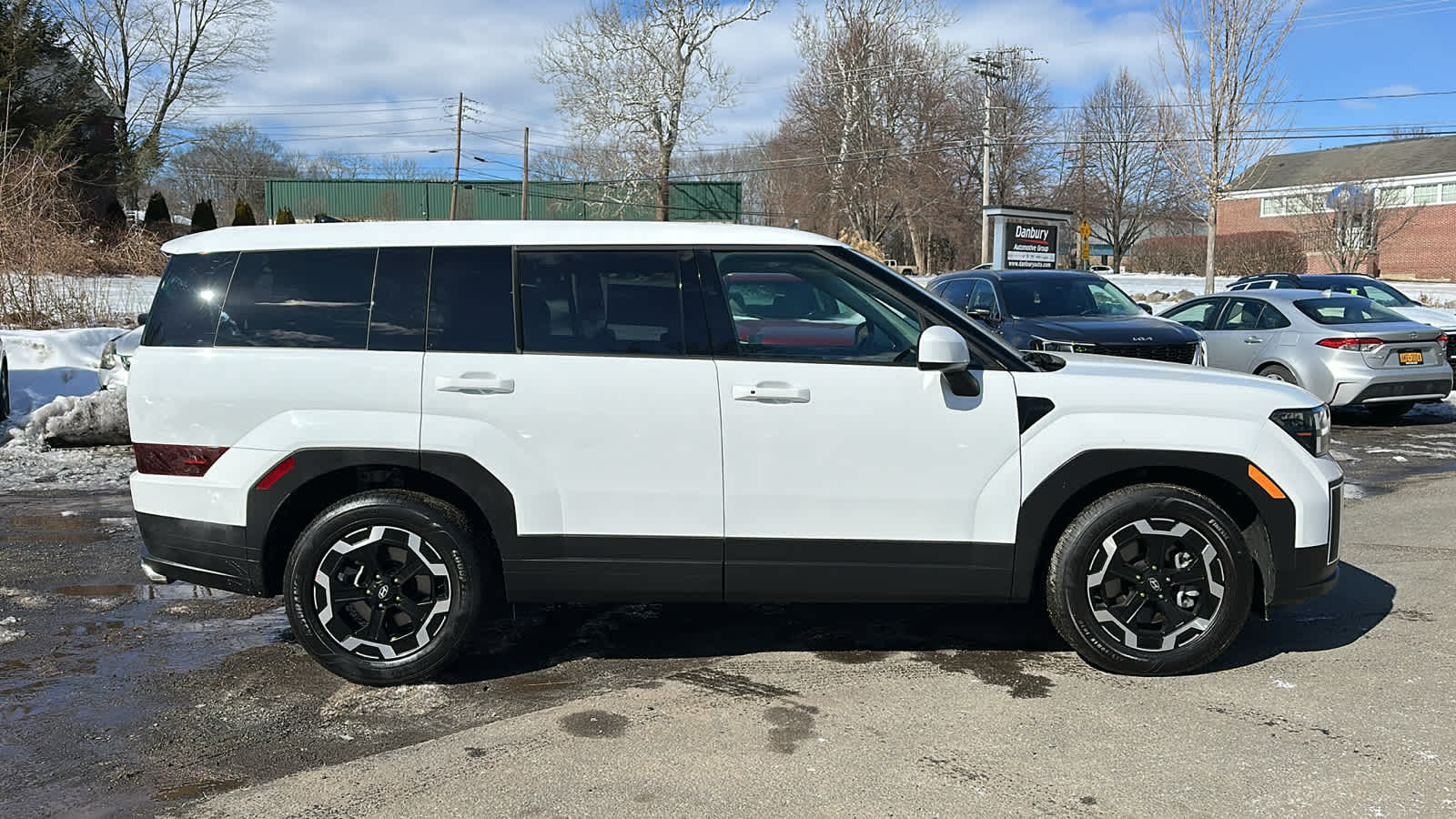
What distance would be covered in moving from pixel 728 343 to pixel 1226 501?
2.23 meters

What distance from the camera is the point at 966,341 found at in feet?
14.6

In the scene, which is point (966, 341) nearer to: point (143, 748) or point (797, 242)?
point (797, 242)

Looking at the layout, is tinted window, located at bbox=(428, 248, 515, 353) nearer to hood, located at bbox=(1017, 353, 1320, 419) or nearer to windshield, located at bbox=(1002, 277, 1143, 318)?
hood, located at bbox=(1017, 353, 1320, 419)

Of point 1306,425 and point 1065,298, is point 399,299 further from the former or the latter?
point 1065,298

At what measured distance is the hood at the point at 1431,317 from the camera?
15771mm

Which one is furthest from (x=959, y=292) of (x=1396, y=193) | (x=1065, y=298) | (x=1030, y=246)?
(x=1396, y=193)

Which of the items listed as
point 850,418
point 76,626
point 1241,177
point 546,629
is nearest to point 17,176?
point 76,626

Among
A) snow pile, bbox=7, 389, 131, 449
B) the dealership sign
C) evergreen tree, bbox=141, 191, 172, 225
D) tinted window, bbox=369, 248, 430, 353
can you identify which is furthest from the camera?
evergreen tree, bbox=141, 191, 172, 225

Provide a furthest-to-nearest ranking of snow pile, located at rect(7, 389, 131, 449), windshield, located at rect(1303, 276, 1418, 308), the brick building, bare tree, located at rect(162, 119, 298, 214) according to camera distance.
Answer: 1. bare tree, located at rect(162, 119, 298, 214)
2. the brick building
3. windshield, located at rect(1303, 276, 1418, 308)
4. snow pile, located at rect(7, 389, 131, 449)

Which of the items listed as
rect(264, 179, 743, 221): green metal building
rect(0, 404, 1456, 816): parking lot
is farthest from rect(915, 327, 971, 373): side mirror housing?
rect(264, 179, 743, 221): green metal building

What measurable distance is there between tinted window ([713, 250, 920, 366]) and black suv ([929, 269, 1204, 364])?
21.3 feet

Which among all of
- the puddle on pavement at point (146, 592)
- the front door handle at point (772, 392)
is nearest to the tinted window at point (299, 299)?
the front door handle at point (772, 392)

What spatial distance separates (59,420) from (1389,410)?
47.7 ft

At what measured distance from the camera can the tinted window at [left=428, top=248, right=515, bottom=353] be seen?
4.45 m
